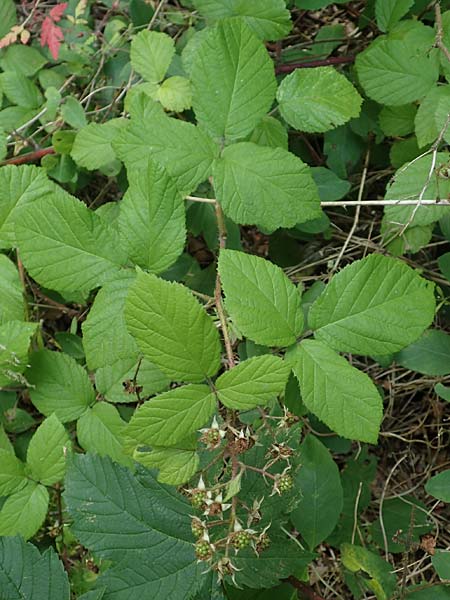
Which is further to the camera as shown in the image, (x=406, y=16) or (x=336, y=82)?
(x=406, y=16)

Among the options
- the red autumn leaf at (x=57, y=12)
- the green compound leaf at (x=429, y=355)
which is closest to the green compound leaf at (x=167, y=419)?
the green compound leaf at (x=429, y=355)

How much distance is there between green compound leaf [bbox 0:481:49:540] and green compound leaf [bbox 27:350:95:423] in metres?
0.17

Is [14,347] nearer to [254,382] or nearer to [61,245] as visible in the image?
[61,245]

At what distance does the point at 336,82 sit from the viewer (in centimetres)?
140

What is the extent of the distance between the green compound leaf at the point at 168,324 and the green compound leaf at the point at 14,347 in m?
0.44

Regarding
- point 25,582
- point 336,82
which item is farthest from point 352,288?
point 25,582

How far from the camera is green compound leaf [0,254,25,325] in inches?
57.8

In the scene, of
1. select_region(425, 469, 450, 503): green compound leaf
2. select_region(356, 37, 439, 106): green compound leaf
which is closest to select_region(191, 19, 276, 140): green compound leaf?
select_region(356, 37, 439, 106): green compound leaf

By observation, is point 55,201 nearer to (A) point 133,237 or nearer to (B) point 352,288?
(A) point 133,237

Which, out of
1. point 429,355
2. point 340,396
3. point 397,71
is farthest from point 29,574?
point 397,71

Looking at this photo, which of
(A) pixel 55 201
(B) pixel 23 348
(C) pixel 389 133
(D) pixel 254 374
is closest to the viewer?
(D) pixel 254 374

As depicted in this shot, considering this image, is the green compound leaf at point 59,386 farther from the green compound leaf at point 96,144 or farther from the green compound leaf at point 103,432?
the green compound leaf at point 96,144

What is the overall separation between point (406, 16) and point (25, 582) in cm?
161

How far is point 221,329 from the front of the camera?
1.43 m
